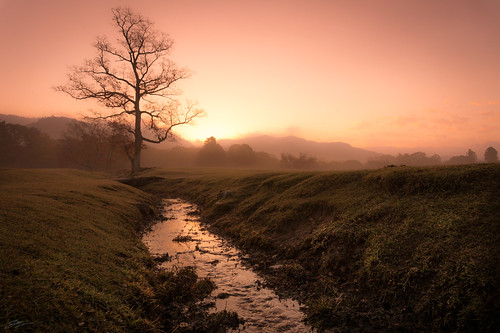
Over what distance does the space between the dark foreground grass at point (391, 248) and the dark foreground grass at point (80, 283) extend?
3759 mm

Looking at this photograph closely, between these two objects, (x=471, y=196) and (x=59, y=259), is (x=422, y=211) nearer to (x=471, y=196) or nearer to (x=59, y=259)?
(x=471, y=196)

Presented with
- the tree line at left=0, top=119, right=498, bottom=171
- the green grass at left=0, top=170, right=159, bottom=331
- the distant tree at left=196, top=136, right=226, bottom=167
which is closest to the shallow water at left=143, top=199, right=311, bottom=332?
the green grass at left=0, top=170, right=159, bottom=331

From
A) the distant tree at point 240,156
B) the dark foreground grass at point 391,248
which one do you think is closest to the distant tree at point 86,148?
the distant tree at point 240,156

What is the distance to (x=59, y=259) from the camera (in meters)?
7.32

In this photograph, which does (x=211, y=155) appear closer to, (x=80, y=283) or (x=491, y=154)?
(x=80, y=283)

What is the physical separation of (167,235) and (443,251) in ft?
45.5

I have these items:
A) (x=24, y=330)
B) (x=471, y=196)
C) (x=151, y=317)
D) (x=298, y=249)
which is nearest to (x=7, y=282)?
(x=24, y=330)

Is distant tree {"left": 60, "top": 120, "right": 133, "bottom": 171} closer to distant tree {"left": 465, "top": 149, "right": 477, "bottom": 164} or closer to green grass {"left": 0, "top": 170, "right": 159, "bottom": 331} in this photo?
green grass {"left": 0, "top": 170, "right": 159, "bottom": 331}

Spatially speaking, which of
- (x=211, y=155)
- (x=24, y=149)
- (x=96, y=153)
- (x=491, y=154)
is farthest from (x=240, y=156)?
(x=491, y=154)

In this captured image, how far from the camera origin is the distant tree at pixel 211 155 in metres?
114

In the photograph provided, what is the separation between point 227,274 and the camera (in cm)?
1036

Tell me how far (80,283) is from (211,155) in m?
110

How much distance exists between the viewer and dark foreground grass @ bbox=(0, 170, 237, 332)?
5.12 metres

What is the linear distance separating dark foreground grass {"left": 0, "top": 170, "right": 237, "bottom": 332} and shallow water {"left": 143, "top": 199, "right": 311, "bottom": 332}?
29.2 inches
